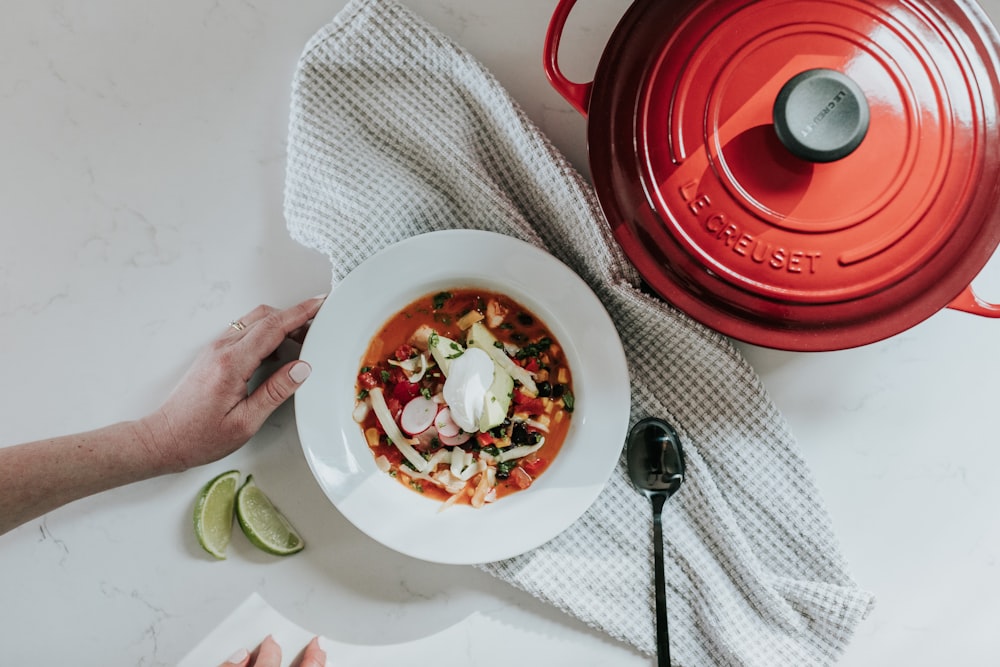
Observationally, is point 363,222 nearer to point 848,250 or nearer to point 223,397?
point 223,397

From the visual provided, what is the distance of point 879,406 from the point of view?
60.1 inches

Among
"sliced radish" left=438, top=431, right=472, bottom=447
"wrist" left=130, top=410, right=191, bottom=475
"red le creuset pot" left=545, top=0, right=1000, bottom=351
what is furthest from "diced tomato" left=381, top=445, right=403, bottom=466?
"red le creuset pot" left=545, top=0, right=1000, bottom=351

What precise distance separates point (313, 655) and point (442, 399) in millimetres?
642

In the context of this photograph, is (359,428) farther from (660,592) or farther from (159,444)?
(660,592)

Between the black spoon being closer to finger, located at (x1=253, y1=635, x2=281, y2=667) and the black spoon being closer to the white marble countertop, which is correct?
the white marble countertop

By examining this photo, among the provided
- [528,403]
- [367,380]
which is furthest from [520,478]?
[367,380]

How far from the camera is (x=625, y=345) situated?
1.51 metres

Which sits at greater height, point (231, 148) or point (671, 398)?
point (231, 148)

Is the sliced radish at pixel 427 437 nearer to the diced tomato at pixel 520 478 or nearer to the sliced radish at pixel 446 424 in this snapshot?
the sliced radish at pixel 446 424

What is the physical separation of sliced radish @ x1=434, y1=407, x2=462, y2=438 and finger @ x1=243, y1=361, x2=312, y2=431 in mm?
276

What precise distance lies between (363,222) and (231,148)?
0.38 metres

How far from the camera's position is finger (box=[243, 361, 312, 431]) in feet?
4.71

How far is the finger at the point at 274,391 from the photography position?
4.71 ft

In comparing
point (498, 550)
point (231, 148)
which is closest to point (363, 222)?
point (231, 148)
